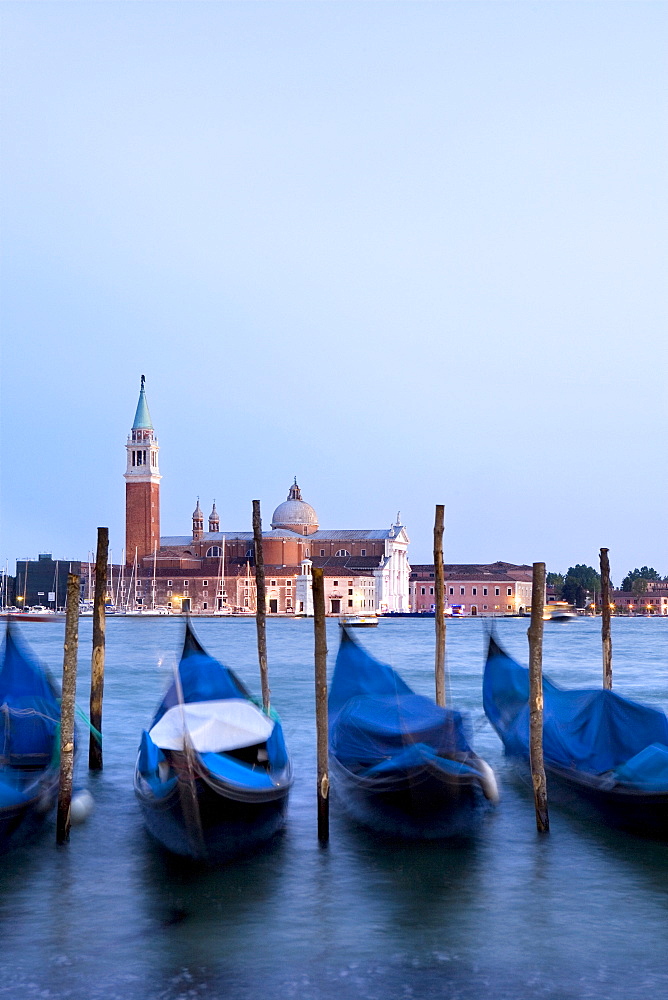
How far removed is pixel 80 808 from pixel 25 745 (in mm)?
687

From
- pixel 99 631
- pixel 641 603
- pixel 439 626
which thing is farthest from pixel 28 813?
pixel 641 603

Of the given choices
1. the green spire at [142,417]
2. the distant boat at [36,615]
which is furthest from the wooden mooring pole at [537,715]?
the green spire at [142,417]

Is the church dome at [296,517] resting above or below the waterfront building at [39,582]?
above

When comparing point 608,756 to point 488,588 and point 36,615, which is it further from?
point 488,588

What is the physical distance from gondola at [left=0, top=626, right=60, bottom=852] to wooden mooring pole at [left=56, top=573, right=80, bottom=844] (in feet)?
0.58

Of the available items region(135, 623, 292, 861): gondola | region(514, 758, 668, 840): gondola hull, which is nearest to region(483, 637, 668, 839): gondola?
region(514, 758, 668, 840): gondola hull

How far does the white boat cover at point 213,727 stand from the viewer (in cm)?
628

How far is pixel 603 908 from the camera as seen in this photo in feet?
18.7

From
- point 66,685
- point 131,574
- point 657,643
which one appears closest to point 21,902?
point 66,685

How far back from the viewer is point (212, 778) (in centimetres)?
585

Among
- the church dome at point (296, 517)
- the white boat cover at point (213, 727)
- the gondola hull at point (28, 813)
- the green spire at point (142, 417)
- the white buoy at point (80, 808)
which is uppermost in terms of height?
the green spire at point (142, 417)

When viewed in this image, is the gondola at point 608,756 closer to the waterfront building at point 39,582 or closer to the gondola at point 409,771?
the gondola at point 409,771

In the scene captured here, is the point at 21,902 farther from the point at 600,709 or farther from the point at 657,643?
the point at 657,643

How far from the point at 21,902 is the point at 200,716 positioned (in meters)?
1.48
